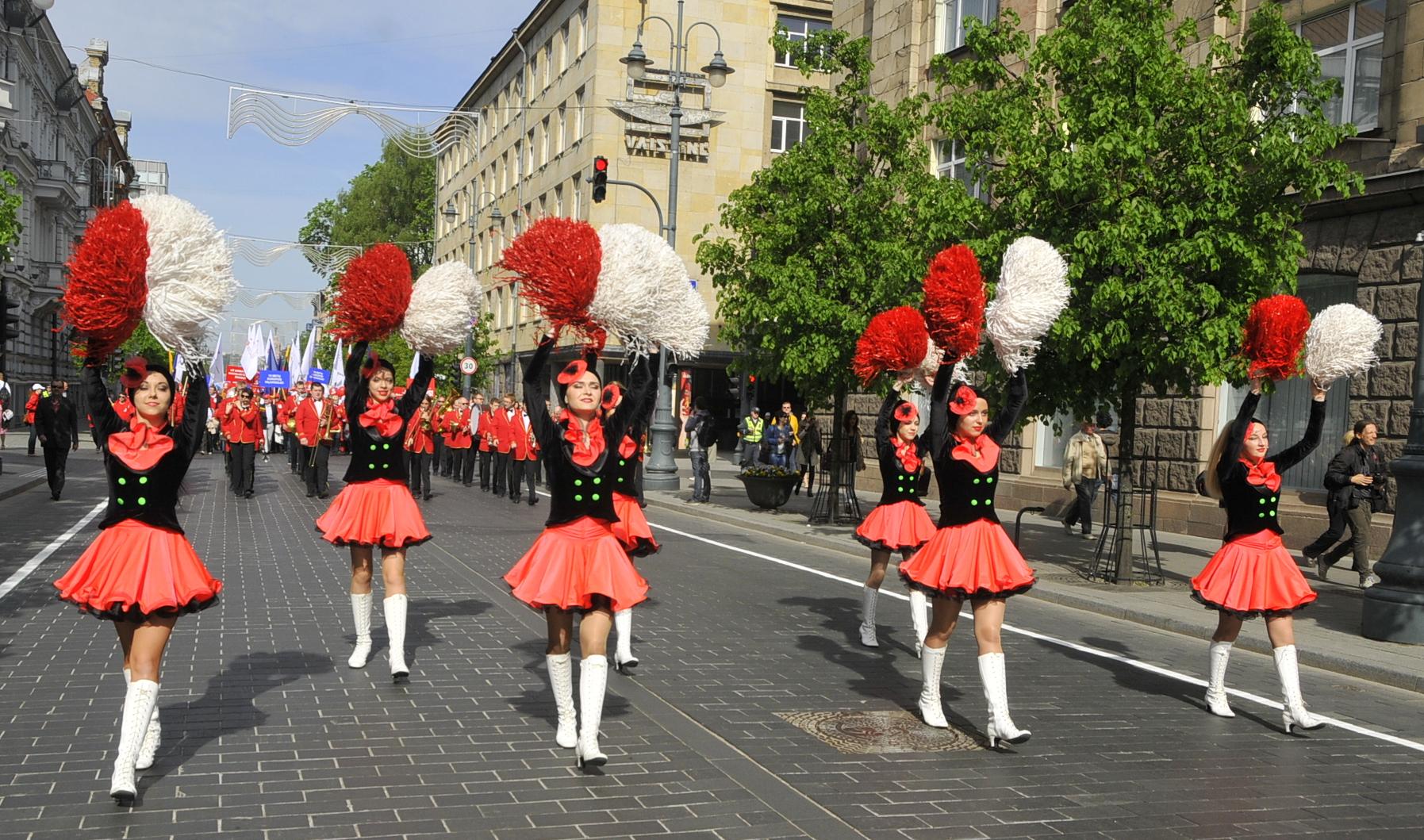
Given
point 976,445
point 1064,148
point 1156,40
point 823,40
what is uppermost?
point 823,40

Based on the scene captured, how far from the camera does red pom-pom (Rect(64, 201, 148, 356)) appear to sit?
5297mm

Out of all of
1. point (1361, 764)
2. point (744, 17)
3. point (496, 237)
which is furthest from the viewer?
point (496, 237)

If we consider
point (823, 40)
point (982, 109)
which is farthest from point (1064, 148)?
point (823, 40)

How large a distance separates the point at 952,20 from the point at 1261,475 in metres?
20.6

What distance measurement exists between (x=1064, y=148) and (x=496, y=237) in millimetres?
50130

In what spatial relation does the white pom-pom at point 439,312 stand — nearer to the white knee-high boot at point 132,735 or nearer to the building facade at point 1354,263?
the white knee-high boot at point 132,735

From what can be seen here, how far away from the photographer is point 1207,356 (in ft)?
42.5

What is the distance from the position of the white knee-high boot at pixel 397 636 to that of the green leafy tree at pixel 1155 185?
25.1ft

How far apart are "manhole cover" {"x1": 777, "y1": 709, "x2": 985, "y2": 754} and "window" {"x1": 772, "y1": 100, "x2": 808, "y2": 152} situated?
133ft

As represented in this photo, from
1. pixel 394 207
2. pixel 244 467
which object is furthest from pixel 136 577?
pixel 394 207

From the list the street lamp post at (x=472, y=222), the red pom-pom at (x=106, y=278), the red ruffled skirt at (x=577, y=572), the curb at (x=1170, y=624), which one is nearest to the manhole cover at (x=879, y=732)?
the red ruffled skirt at (x=577, y=572)

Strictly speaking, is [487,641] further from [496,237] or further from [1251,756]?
[496,237]

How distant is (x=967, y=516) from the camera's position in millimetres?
6840

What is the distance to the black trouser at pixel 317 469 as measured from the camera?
74.7 ft
